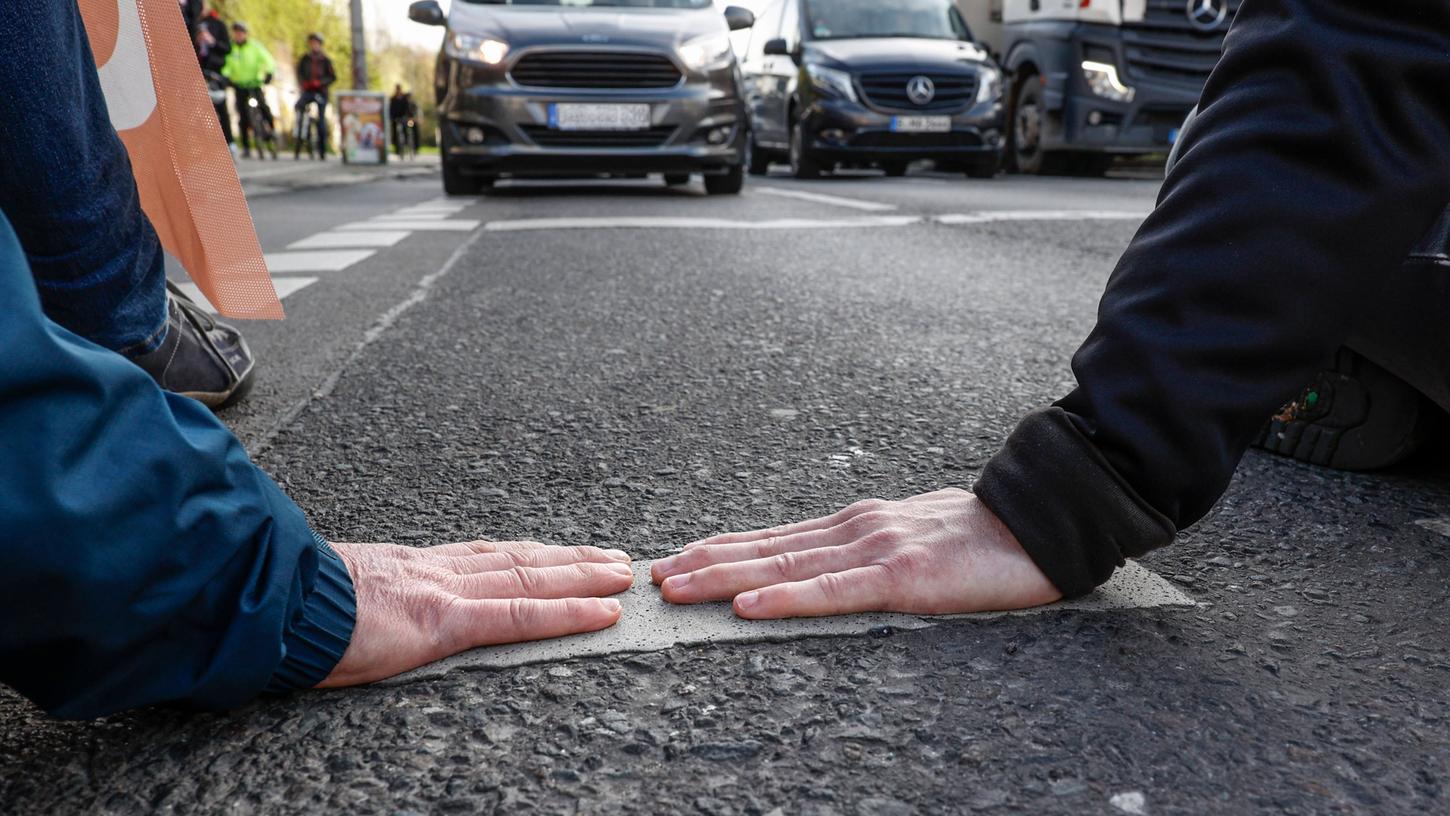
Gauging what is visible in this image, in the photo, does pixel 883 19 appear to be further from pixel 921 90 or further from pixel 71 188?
pixel 71 188

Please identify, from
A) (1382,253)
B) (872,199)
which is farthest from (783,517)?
(872,199)

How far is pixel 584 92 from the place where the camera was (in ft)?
24.3

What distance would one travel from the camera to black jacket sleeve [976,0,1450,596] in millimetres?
973

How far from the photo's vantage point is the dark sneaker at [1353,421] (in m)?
1.54

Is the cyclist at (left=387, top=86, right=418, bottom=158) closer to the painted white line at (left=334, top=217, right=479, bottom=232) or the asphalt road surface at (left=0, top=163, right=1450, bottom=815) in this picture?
the painted white line at (left=334, top=217, right=479, bottom=232)

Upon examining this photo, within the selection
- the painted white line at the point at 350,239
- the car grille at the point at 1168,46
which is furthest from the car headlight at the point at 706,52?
the car grille at the point at 1168,46

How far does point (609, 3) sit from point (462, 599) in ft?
24.7

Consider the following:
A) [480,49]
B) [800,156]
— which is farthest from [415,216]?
[800,156]

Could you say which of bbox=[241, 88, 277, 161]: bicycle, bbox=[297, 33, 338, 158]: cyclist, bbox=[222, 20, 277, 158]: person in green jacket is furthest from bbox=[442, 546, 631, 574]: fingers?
bbox=[297, 33, 338, 158]: cyclist

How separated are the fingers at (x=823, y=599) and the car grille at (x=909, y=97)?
9.11 metres

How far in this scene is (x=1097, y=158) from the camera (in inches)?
429

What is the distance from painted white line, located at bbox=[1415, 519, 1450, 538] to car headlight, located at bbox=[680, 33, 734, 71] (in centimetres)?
661

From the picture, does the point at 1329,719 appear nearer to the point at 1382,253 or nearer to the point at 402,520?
the point at 1382,253

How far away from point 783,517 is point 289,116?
3988cm
